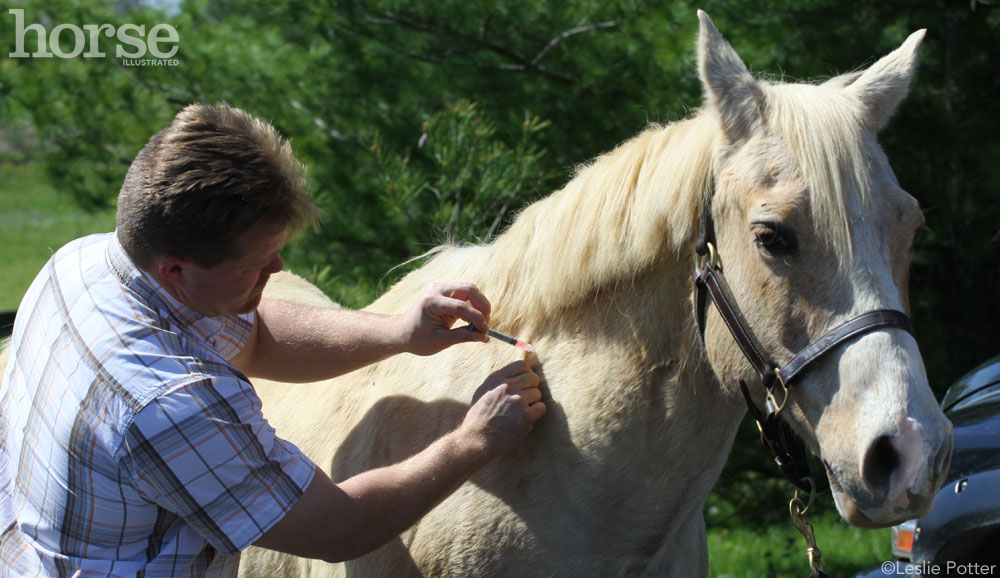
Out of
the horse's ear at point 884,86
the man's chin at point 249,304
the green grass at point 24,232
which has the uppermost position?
the horse's ear at point 884,86

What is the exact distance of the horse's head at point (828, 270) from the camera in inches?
64.4

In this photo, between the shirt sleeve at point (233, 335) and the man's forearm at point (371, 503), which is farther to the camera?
the shirt sleeve at point (233, 335)

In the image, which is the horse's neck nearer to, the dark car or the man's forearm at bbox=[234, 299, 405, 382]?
the man's forearm at bbox=[234, 299, 405, 382]

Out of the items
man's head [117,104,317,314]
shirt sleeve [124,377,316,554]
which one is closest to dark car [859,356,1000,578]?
shirt sleeve [124,377,316,554]

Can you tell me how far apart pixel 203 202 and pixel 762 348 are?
1186mm

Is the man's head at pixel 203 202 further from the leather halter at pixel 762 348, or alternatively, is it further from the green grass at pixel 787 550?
the green grass at pixel 787 550

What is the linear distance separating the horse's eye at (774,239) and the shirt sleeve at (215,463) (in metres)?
1.06

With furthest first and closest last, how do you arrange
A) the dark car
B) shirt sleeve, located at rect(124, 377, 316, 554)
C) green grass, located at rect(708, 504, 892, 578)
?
green grass, located at rect(708, 504, 892, 578), the dark car, shirt sleeve, located at rect(124, 377, 316, 554)

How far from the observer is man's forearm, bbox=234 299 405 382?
7.52 feet

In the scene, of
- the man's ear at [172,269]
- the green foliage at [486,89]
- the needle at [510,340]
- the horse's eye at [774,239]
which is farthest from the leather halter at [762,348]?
the green foliage at [486,89]

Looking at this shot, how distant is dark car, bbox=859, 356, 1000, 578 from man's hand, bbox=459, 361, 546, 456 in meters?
1.64

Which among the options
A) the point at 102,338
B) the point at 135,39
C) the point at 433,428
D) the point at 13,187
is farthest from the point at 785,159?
the point at 13,187

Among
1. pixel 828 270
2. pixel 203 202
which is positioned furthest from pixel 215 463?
pixel 828 270

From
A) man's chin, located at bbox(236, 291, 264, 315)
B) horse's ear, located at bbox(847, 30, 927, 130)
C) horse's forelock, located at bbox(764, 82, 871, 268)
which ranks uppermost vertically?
horse's ear, located at bbox(847, 30, 927, 130)
